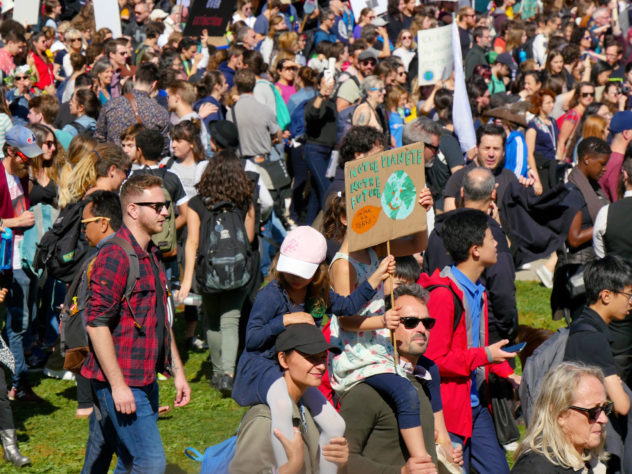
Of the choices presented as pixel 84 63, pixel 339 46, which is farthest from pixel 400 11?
pixel 84 63

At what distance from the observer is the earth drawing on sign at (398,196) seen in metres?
4.86

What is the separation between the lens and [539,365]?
17.6 ft

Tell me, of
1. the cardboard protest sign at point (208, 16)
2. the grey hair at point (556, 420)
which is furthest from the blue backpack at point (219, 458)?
the cardboard protest sign at point (208, 16)

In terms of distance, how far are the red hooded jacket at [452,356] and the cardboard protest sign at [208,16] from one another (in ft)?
32.5

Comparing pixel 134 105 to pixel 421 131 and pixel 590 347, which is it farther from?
pixel 590 347

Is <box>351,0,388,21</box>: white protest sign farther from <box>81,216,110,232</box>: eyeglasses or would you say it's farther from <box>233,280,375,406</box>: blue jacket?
<box>233,280,375,406</box>: blue jacket

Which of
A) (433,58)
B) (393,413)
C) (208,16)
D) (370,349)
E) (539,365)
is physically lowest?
(539,365)

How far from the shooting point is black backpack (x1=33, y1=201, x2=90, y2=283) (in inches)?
286

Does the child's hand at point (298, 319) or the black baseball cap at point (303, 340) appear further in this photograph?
the child's hand at point (298, 319)

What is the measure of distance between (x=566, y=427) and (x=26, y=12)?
1298 centimetres

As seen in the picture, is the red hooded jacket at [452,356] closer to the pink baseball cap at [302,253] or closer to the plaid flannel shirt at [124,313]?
the pink baseball cap at [302,253]

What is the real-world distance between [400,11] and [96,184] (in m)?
14.4

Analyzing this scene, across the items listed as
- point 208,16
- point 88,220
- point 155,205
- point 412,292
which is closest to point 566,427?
point 412,292

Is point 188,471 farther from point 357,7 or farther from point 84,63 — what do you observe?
point 357,7
